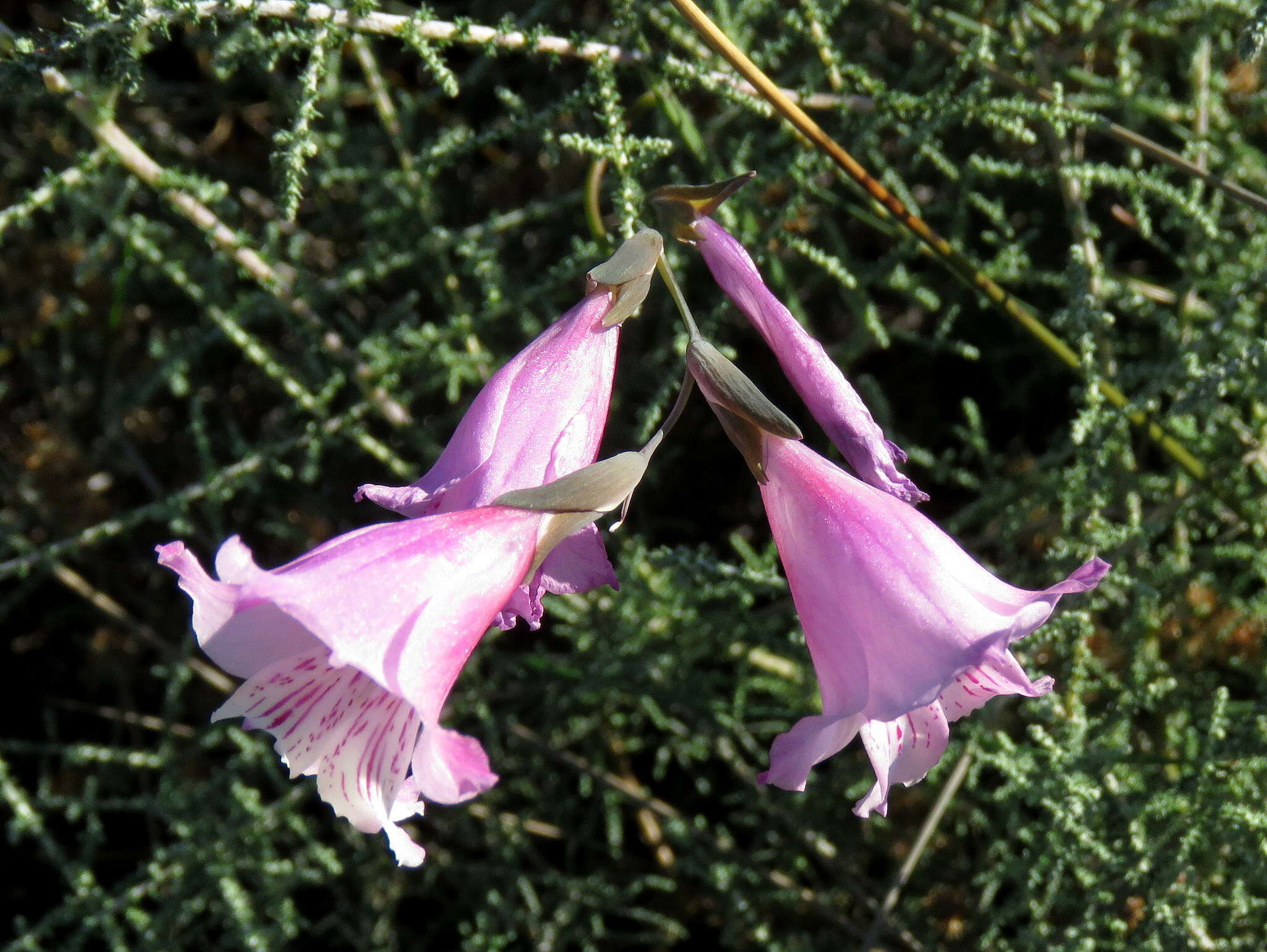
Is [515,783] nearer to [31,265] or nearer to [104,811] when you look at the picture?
[104,811]

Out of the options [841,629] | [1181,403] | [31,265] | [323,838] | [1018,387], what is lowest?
[323,838]

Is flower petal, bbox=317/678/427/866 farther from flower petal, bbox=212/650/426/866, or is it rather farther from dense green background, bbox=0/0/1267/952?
dense green background, bbox=0/0/1267/952

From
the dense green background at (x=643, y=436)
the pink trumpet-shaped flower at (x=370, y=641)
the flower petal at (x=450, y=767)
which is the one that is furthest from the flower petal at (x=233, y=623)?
the dense green background at (x=643, y=436)

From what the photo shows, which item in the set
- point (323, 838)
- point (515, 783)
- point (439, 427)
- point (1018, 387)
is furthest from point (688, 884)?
→ point (1018, 387)

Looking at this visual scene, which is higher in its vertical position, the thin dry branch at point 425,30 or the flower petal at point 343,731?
the thin dry branch at point 425,30

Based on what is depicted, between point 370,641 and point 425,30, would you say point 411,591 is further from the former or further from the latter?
point 425,30

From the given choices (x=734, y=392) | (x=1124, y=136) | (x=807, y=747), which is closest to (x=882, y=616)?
(x=807, y=747)

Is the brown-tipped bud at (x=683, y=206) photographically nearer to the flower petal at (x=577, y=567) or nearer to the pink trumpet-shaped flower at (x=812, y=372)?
the pink trumpet-shaped flower at (x=812, y=372)
